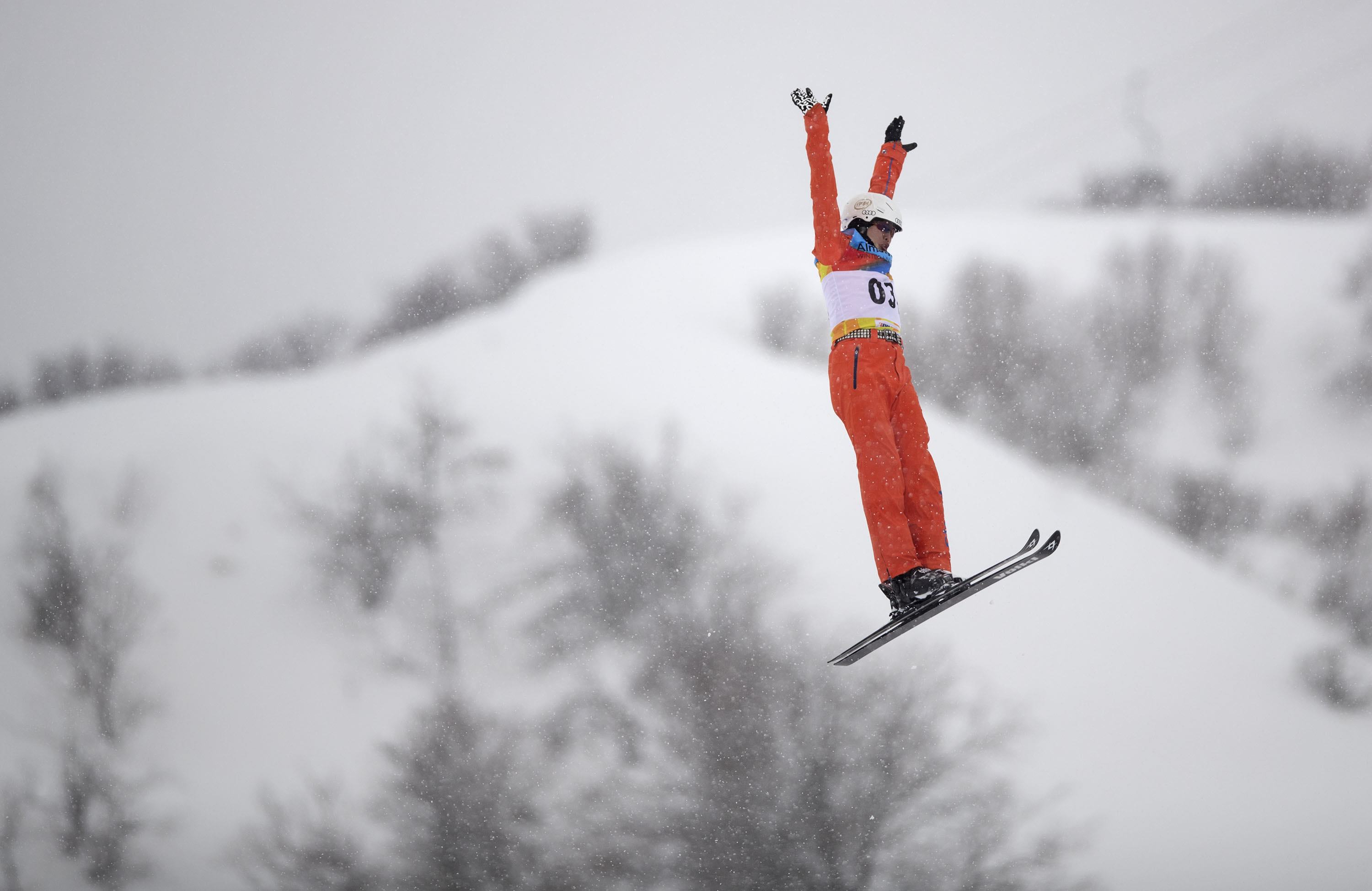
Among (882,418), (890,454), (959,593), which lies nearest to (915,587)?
(959,593)

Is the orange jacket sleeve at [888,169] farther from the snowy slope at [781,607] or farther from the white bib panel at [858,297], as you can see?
the snowy slope at [781,607]

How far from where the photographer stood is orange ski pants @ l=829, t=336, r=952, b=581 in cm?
615

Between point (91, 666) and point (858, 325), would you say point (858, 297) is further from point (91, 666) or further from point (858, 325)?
point (91, 666)

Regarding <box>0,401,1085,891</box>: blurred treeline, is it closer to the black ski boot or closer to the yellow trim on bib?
the black ski boot

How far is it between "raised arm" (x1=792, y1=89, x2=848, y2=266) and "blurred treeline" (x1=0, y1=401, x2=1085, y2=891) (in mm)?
20908

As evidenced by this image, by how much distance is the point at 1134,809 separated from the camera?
30.5m

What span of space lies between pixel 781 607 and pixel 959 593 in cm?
2893

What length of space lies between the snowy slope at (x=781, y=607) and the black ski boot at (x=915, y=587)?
26.1m

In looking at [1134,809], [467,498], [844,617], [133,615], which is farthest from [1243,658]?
[133,615]

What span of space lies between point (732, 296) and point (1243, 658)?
30.4 metres

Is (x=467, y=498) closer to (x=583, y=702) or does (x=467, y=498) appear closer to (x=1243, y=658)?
(x=583, y=702)

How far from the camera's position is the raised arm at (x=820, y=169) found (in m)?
5.81

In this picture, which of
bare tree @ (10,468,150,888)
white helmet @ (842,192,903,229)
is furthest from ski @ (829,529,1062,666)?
bare tree @ (10,468,150,888)

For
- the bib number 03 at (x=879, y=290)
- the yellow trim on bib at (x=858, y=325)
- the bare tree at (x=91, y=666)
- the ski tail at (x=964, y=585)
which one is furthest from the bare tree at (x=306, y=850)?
the bib number 03 at (x=879, y=290)
